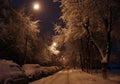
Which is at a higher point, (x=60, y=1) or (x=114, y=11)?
(x=60, y=1)

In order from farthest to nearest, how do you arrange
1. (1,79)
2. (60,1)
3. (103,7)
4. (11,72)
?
(60,1) → (103,7) → (11,72) → (1,79)

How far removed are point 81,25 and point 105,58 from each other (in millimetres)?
4737

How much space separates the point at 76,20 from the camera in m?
30.2

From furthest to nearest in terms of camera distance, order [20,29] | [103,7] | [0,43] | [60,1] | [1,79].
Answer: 1. [20,29]
2. [0,43]
3. [60,1]
4. [103,7]
5. [1,79]

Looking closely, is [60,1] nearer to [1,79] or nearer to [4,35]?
[4,35]

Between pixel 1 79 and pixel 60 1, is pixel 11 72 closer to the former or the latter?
pixel 1 79

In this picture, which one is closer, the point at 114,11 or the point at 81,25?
the point at 114,11

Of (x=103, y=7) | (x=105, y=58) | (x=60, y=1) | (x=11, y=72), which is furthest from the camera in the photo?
(x=60, y=1)

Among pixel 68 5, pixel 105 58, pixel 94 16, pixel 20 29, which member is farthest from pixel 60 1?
pixel 20 29

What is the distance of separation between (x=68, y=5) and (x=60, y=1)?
6.65 ft

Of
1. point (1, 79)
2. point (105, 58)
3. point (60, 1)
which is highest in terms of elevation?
point (60, 1)

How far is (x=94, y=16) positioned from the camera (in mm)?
28391

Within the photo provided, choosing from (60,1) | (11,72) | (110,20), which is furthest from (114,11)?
(11,72)

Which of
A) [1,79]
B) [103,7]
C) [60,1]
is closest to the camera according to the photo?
[1,79]
